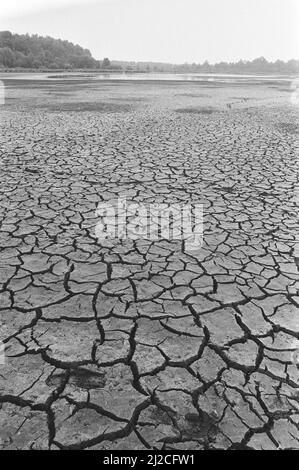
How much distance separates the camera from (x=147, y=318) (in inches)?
95.9

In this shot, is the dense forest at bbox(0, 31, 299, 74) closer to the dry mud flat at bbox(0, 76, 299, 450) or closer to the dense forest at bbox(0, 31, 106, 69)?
the dense forest at bbox(0, 31, 106, 69)

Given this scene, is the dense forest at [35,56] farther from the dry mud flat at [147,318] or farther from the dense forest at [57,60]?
the dry mud flat at [147,318]

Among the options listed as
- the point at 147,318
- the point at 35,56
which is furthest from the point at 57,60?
the point at 147,318

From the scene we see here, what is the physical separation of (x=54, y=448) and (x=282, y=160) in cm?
616

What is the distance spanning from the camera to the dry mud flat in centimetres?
172

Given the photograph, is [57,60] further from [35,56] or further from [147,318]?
[147,318]

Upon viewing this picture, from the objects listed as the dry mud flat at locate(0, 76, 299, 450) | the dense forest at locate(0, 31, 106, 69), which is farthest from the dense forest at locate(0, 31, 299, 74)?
the dry mud flat at locate(0, 76, 299, 450)

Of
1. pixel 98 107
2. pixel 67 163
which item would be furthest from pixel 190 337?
pixel 98 107

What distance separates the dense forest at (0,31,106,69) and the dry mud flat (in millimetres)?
64312

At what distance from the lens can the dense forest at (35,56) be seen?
60469 mm

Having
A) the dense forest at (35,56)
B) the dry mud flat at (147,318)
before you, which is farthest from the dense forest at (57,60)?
the dry mud flat at (147,318)

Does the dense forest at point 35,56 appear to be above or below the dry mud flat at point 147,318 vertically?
above

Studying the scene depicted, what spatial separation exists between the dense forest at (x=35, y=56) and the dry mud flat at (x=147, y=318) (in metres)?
64.3

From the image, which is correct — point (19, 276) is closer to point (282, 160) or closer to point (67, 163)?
point (67, 163)
